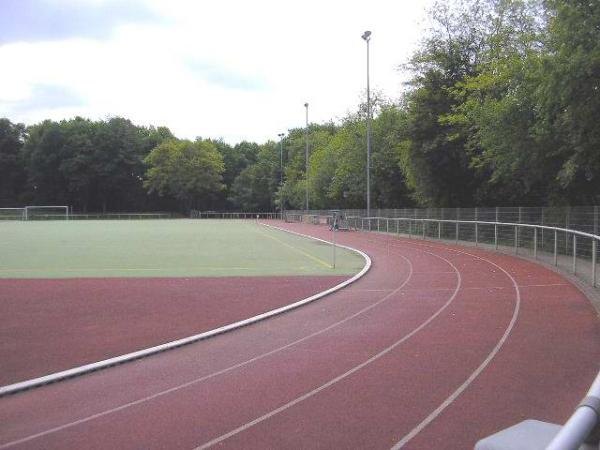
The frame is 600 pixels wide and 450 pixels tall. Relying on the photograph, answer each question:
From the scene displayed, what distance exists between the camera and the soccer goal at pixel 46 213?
261 ft

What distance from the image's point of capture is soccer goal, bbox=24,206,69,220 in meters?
79.6

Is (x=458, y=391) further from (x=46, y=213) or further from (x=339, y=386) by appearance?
(x=46, y=213)

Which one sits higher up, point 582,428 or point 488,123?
point 488,123

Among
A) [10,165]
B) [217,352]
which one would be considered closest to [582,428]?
[217,352]

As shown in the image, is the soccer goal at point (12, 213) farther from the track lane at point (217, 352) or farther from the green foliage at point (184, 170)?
the track lane at point (217, 352)

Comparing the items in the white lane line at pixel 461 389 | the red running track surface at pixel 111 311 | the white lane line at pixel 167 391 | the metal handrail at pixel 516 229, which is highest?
the metal handrail at pixel 516 229

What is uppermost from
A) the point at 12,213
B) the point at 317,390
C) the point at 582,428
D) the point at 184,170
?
the point at 184,170

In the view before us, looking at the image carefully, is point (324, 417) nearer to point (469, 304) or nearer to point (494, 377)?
point (494, 377)

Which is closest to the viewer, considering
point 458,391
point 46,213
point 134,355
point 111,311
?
point 458,391

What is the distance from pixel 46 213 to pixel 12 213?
519 cm

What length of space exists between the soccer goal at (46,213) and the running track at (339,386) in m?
74.6

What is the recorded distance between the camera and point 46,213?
87.3m

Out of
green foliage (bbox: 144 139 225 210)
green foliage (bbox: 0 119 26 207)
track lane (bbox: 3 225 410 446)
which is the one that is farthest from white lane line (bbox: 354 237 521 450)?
green foliage (bbox: 0 119 26 207)

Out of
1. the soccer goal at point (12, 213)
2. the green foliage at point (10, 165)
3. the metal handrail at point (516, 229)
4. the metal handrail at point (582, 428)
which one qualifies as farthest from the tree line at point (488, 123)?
the green foliage at point (10, 165)
